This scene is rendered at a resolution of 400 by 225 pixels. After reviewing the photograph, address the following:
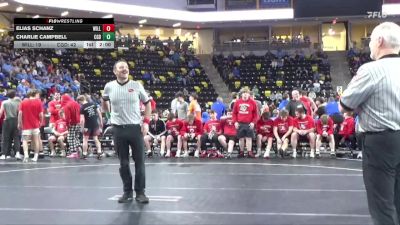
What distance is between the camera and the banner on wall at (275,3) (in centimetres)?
2920

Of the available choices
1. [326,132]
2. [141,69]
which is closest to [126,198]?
[326,132]

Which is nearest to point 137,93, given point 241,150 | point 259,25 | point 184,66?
point 241,150

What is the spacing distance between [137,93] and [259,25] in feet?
87.2

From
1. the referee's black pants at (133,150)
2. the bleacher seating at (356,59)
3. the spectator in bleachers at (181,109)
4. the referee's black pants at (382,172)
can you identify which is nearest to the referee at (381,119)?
the referee's black pants at (382,172)

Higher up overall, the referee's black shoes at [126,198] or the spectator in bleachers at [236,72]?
the spectator in bleachers at [236,72]

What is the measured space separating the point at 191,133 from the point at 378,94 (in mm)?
8661

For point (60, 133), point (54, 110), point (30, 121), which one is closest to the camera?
point (30, 121)

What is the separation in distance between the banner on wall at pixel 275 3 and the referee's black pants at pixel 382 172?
27138mm

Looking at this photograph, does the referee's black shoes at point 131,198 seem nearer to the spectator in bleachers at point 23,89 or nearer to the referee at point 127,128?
the referee at point 127,128

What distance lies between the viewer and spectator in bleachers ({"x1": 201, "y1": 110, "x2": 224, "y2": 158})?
11.5 meters

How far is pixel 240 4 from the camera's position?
3009cm

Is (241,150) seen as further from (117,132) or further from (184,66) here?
(184,66)

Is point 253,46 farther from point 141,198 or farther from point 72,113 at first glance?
point 141,198

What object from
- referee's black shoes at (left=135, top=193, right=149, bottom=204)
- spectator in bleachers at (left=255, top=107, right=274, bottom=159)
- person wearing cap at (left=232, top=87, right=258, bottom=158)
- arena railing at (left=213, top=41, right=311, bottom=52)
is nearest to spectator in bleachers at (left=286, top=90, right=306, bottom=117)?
spectator in bleachers at (left=255, top=107, right=274, bottom=159)
